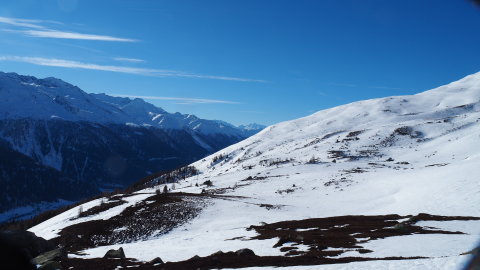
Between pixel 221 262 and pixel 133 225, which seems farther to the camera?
pixel 133 225

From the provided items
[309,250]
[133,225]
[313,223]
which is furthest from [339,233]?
[133,225]

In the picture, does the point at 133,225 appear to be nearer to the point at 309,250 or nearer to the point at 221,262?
the point at 221,262

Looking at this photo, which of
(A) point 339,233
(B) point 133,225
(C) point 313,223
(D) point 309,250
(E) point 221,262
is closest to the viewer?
(E) point 221,262

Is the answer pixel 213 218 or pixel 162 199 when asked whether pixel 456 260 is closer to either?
pixel 213 218

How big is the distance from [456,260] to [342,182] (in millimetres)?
87091

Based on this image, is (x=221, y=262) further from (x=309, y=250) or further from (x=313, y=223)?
(x=313, y=223)

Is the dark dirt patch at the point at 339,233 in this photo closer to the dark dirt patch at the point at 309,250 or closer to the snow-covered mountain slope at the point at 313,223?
the dark dirt patch at the point at 309,250

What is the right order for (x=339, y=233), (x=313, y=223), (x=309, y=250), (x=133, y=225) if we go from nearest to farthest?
(x=309, y=250), (x=339, y=233), (x=313, y=223), (x=133, y=225)

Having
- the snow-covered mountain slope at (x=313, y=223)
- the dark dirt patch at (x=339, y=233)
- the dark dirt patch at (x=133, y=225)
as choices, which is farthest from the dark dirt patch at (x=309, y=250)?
the dark dirt patch at (x=133, y=225)

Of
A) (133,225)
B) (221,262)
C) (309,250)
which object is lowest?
(133,225)

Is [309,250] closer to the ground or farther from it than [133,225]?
farther from it

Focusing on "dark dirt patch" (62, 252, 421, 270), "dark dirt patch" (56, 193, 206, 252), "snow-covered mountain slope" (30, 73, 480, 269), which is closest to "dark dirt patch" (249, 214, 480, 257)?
"snow-covered mountain slope" (30, 73, 480, 269)

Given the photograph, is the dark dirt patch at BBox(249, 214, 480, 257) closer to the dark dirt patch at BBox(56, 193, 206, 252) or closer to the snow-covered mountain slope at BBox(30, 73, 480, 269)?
the snow-covered mountain slope at BBox(30, 73, 480, 269)

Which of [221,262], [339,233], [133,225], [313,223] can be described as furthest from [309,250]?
[133,225]
